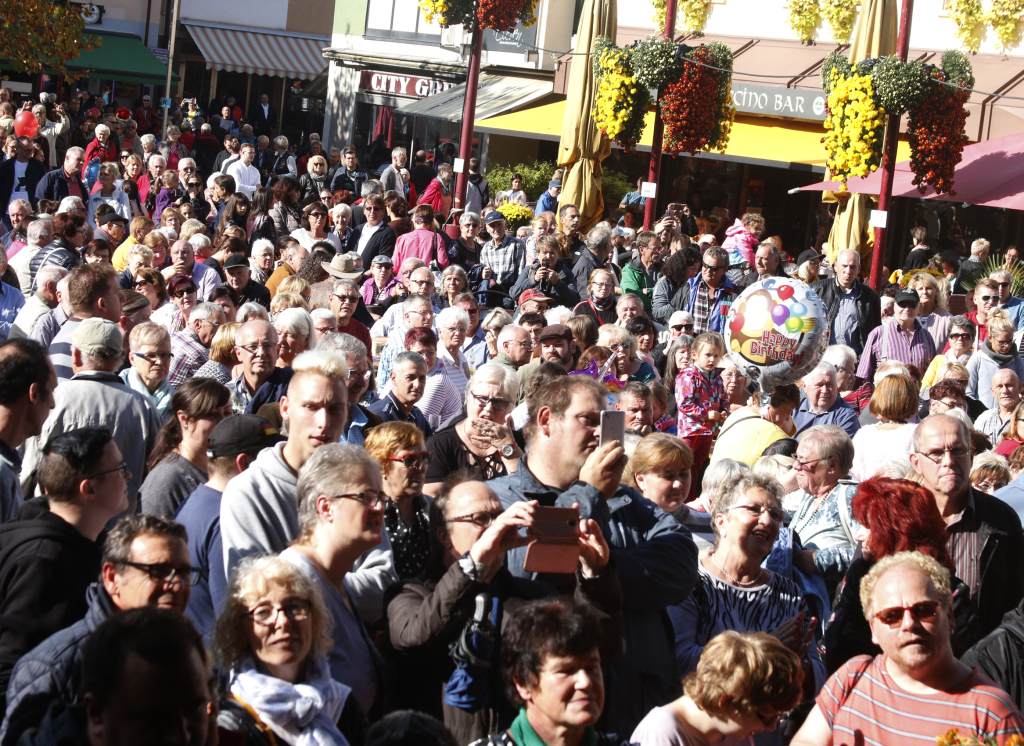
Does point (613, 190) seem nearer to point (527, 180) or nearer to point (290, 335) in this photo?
point (527, 180)

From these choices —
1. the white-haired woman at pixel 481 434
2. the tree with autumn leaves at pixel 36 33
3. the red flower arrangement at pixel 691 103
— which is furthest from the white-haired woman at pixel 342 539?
the tree with autumn leaves at pixel 36 33

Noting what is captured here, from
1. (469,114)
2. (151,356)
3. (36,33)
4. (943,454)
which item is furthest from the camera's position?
(36,33)

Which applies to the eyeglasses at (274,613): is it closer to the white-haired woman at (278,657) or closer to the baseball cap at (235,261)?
the white-haired woman at (278,657)

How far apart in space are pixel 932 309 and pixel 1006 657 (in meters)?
6.61

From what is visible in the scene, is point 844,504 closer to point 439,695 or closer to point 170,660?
point 439,695

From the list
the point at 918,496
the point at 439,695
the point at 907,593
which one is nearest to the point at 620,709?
the point at 439,695

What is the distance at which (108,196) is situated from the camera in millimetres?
11867

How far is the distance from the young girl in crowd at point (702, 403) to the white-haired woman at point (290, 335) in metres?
2.40

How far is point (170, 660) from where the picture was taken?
2.34 metres

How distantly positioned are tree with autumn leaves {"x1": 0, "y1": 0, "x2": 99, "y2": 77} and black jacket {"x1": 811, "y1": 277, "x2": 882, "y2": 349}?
1645 cm

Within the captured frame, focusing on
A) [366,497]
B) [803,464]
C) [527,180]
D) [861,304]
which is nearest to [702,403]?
[803,464]

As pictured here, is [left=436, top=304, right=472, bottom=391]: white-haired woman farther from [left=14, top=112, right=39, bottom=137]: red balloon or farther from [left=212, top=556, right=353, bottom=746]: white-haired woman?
[left=14, top=112, right=39, bottom=137]: red balloon

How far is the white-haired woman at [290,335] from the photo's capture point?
6.23 m

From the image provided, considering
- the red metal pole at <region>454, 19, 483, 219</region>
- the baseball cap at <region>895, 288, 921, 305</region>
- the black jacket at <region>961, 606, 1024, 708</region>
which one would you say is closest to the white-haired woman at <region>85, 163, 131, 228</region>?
the red metal pole at <region>454, 19, 483, 219</region>
